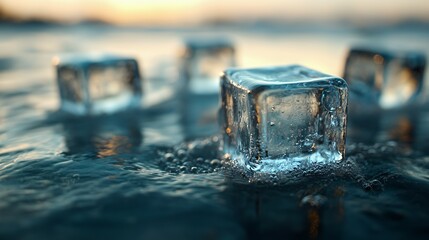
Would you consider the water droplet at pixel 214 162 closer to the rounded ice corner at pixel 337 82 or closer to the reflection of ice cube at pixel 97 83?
the rounded ice corner at pixel 337 82

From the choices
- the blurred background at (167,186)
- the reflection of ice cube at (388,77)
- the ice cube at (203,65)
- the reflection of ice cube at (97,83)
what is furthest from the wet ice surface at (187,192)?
the ice cube at (203,65)

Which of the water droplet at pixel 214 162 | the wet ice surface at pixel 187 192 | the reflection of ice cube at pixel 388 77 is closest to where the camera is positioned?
the wet ice surface at pixel 187 192

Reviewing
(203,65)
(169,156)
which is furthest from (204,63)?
(169,156)

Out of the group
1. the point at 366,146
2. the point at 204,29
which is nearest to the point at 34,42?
the point at 204,29

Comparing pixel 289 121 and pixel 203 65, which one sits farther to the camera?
pixel 203 65

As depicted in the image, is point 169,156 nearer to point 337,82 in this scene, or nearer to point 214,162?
point 214,162

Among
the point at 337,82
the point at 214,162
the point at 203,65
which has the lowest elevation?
the point at 214,162

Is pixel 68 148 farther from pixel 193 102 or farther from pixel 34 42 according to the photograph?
pixel 34 42
